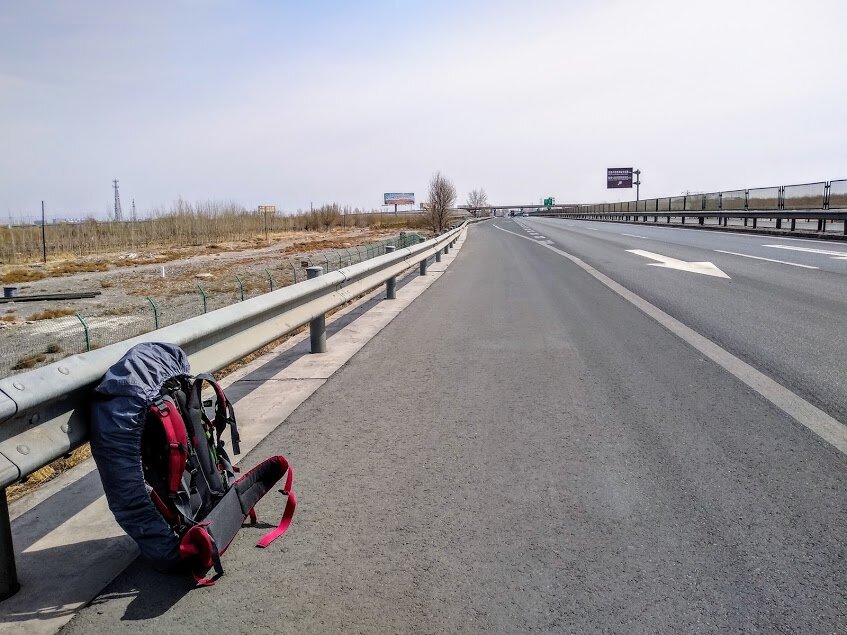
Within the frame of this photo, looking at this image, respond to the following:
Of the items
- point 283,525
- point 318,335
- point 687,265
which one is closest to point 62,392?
point 283,525

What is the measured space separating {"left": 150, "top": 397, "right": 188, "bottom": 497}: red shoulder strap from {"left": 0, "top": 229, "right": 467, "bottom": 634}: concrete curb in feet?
1.56

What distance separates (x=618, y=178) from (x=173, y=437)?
96.1 m

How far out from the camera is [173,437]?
9.27 ft

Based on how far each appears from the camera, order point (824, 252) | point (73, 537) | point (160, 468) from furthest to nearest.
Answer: point (824, 252), point (73, 537), point (160, 468)

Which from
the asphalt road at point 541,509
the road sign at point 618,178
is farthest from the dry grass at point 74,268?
the road sign at point 618,178

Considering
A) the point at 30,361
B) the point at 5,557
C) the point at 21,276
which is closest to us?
the point at 5,557

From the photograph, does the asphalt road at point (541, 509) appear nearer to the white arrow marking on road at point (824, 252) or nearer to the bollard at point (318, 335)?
the bollard at point (318, 335)

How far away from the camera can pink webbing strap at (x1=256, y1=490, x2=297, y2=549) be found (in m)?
3.14

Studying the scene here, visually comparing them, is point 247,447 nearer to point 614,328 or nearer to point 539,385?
point 539,385

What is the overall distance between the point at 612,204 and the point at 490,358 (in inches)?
2852

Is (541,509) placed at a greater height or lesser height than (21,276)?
greater

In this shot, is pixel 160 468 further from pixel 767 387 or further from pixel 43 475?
pixel 767 387

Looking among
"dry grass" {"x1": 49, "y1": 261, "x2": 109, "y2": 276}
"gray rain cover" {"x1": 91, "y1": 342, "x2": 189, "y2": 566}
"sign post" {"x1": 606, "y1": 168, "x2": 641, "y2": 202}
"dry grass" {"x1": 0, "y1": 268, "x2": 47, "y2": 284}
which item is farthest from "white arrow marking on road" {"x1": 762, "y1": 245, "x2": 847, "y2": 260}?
"sign post" {"x1": 606, "y1": 168, "x2": 641, "y2": 202}

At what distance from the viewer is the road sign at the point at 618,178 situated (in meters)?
92.8
